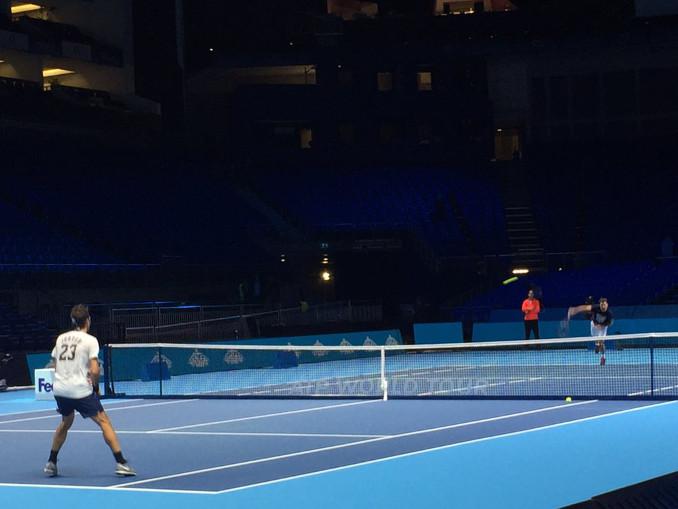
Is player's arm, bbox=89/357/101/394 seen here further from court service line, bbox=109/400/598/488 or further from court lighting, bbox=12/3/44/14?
court lighting, bbox=12/3/44/14

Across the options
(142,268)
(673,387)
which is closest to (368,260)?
(142,268)

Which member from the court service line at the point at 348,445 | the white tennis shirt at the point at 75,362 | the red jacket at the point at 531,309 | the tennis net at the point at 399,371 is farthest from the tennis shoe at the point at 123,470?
the red jacket at the point at 531,309

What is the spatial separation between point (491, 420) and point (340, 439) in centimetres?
287

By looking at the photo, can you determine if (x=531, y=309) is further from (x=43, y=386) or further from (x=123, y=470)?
(x=123, y=470)

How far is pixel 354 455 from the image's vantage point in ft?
47.0

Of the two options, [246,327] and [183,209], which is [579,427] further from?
[183,209]

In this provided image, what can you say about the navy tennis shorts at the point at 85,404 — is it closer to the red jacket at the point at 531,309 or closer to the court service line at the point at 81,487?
the court service line at the point at 81,487

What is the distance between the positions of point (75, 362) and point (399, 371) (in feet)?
61.8

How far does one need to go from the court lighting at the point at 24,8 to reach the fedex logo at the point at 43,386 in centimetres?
2617

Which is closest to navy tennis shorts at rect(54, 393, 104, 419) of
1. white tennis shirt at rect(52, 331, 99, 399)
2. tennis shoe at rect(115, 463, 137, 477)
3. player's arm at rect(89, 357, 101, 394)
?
white tennis shirt at rect(52, 331, 99, 399)

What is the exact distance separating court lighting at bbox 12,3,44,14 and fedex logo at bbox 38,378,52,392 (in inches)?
1030

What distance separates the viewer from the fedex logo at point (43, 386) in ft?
84.7

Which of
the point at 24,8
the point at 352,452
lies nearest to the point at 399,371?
the point at 352,452

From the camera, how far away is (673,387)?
22969mm
